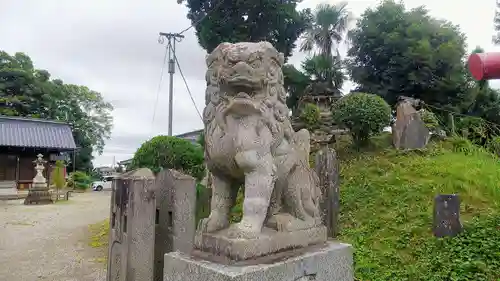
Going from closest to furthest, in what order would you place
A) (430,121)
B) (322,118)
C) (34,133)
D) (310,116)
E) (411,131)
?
(411,131)
(430,121)
(310,116)
(322,118)
(34,133)

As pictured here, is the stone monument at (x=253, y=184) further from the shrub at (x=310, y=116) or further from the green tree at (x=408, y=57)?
the green tree at (x=408, y=57)

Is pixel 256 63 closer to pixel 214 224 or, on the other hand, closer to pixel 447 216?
pixel 214 224

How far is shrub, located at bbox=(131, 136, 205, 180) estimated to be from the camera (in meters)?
6.13

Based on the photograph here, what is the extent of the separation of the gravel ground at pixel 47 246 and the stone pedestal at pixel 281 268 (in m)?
3.59

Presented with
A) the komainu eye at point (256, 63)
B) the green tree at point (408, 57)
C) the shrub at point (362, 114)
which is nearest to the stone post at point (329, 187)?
the shrub at point (362, 114)

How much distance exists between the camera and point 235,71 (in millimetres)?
1933

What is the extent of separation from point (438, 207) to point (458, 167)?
2246 mm

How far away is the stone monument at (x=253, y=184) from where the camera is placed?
1.89 meters

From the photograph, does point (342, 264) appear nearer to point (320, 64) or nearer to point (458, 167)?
point (458, 167)

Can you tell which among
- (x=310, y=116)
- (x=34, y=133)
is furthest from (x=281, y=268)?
(x=34, y=133)

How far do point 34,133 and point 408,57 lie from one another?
55.9 feet

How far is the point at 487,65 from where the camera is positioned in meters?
2.70

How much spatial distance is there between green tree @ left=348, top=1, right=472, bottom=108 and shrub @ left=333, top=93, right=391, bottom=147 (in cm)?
319

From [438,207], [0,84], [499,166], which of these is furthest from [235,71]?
[0,84]
